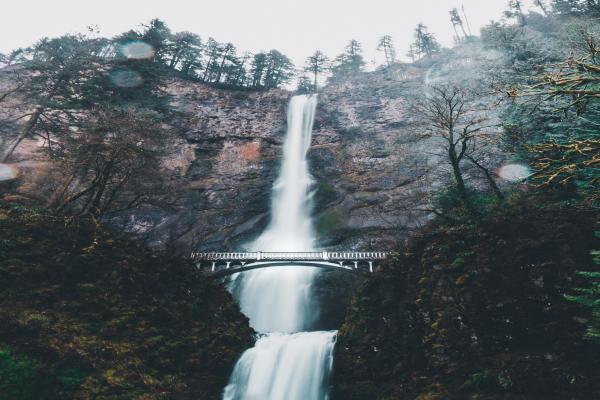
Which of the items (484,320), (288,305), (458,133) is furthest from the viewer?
(288,305)

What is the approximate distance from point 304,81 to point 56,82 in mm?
43893

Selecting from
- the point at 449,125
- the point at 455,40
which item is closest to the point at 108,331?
the point at 449,125

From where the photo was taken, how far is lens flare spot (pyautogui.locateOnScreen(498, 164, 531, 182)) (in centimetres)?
2108

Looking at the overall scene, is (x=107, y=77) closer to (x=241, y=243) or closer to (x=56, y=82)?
(x=56, y=82)

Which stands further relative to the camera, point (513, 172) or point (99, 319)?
point (513, 172)

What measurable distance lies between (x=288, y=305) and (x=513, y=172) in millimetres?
19825

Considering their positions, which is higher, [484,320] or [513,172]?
[513,172]

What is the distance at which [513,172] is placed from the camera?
25.2 meters

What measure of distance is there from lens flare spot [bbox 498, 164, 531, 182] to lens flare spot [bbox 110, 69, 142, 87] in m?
23.2

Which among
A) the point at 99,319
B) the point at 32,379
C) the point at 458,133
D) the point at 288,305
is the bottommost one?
the point at 32,379

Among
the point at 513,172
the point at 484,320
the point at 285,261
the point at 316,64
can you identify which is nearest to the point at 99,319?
the point at 484,320

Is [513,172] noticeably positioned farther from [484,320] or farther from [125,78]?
[125,78]

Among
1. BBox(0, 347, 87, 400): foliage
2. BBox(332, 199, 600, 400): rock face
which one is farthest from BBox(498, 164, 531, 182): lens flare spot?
BBox(0, 347, 87, 400): foliage

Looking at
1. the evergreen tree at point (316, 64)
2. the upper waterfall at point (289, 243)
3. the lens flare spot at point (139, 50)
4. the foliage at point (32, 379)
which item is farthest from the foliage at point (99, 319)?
the evergreen tree at point (316, 64)
